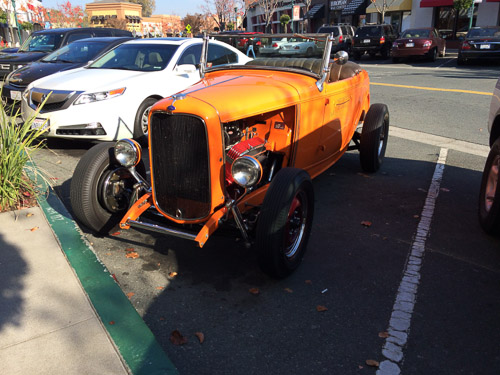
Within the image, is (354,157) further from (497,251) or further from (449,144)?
(497,251)

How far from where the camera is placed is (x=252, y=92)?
385 centimetres

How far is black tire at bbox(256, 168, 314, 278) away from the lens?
322 cm

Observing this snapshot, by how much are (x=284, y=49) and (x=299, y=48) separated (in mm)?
244

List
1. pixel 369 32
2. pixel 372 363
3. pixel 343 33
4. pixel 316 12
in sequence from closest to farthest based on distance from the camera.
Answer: pixel 372 363, pixel 369 32, pixel 343 33, pixel 316 12

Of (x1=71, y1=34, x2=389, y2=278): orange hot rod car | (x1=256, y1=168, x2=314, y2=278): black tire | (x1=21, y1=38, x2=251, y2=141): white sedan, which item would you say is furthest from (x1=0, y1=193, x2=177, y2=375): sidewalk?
(x1=21, y1=38, x2=251, y2=141): white sedan

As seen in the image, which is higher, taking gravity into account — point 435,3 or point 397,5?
point 397,5

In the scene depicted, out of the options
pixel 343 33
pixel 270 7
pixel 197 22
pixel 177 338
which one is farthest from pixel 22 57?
pixel 197 22

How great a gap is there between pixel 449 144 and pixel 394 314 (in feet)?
16.9

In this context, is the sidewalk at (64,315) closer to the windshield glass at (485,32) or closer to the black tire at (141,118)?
the black tire at (141,118)

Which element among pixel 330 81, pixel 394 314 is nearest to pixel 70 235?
pixel 394 314

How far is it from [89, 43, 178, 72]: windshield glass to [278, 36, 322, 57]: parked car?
289cm

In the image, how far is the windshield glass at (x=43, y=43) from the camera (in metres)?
11.5

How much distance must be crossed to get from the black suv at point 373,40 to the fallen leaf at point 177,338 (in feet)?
79.8

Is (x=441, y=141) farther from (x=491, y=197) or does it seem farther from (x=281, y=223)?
(x=281, y=223)
